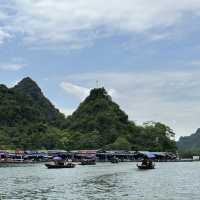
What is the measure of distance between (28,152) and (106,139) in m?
46.6

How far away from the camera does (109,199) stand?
44.2 m

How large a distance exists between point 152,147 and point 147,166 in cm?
9687

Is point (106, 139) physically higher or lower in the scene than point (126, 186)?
higher

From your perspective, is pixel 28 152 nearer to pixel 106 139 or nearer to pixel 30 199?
pixel 106 139

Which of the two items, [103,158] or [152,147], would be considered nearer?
[103,158]

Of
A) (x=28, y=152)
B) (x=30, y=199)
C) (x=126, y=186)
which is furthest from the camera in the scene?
Result: (x=28, y=152)

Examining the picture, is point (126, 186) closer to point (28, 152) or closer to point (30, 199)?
point (30, 199)

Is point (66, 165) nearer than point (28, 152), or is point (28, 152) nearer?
point (66, 165)

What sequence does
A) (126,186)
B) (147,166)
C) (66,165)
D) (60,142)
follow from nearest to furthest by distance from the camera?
1. (126,186)
2. (147,166)
3. (66,165)
4. (60,142)

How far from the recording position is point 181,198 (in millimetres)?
44844

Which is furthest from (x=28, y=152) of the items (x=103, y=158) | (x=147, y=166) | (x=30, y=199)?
(x=30, y=199)

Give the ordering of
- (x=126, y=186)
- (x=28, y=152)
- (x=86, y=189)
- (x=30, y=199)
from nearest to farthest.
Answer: (x=30, y=199)
(x=86, y=189)
(x=126, y=186)
(x=28, y=152)

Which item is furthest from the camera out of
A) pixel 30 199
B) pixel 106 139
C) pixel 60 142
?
pixel 106 139

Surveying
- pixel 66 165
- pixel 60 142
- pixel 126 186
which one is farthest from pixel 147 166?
pixel 60 142
